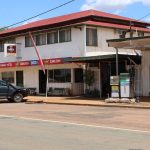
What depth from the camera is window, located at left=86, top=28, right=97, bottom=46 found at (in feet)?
120

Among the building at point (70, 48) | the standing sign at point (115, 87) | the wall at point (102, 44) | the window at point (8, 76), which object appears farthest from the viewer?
the window at point (8, 76)

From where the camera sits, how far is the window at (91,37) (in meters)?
36.6

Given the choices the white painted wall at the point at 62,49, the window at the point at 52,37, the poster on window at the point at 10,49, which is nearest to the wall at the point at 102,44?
the white painted wall at the point at 62,49

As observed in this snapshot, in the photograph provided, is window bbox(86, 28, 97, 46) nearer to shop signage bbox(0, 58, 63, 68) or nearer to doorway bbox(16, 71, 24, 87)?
shop signage bbox(0, 58, 63, 68)

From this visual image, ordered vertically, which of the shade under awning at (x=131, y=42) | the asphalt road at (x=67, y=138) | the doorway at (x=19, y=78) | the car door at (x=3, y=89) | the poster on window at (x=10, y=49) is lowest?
the asphalt road at (x=67, y=138)

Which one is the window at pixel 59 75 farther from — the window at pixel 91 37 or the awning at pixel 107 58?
the awning at pixel 107 58

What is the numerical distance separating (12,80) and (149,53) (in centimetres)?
1652

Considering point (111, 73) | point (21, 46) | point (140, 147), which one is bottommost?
point (140, 147)

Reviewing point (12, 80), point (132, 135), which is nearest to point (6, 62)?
point (12, 80)

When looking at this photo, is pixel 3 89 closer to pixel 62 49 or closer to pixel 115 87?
pixel 62 49

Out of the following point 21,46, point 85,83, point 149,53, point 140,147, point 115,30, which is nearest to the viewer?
point 140,147

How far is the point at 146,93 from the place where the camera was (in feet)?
110

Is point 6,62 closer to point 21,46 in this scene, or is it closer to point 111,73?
point 21,46

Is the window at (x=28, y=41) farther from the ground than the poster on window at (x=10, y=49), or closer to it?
farther from the ground
